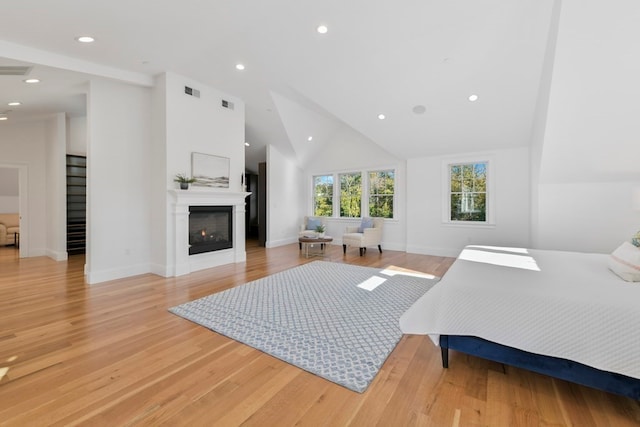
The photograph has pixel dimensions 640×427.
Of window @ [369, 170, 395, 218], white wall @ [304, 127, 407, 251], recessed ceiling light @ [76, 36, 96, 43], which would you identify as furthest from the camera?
window @ [369, 170, 395, 218]

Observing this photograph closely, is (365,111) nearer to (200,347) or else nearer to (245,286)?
(245,286)

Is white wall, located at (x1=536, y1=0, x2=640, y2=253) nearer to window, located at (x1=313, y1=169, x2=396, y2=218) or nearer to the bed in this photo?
the bed

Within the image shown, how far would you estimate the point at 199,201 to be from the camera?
16.4 feet

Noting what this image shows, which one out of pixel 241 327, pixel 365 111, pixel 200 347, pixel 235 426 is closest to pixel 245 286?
pixel 241 327

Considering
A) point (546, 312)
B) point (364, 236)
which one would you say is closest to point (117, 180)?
point (364, 236)

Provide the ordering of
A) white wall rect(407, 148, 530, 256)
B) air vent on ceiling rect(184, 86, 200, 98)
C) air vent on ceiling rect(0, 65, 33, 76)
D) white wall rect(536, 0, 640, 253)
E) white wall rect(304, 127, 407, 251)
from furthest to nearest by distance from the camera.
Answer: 1. white wall rect(304, 127, 407, 251)
2. white wall rect(407, 148, 530, 256)
3. air vent on ceiling rect(184, 86, 200, 98)
4. air vent on ceiling rect(0, 65, 33, 76)
5. white wall rect(536, 0, 640, 253)

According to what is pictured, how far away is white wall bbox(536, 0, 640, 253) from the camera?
2539 millimetres

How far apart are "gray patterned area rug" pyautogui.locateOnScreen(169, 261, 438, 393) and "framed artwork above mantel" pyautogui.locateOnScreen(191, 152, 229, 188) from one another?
2.08 meters

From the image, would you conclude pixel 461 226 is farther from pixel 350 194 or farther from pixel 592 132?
pixel 592 132

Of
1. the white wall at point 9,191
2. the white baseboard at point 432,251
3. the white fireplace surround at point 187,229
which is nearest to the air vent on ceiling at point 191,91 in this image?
the white fireplace surround at point 187,229

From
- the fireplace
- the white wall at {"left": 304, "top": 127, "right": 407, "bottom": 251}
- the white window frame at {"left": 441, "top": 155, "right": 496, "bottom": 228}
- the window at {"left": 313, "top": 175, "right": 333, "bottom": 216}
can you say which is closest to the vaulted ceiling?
the white window frame at {"left": 441, "top": 155, "right": 496, "bottom": 228}

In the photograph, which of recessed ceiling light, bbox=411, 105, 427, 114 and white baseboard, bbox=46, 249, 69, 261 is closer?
recessed ceiling light, bbox=411, 105, 427, 114

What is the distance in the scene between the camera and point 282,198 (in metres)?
8.22

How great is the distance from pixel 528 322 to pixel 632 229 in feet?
13.7
